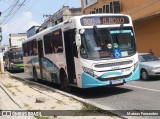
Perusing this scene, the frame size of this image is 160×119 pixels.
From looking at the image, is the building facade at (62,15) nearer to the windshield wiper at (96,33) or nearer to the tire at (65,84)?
the tire at (65,84)

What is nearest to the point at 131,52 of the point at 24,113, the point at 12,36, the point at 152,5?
the point at 24,113

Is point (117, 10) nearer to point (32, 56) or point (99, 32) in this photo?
point (32, 56)

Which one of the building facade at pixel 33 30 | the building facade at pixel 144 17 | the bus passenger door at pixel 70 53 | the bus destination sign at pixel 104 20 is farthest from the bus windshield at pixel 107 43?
the building facade at pixel 33 30

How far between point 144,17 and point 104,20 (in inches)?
632

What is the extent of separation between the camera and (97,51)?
12852 mm

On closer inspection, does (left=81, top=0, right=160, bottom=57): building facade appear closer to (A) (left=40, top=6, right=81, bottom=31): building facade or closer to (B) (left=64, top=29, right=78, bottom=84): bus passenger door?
(B) (left=64, top=29, right=78, bottom=84): bus passenger door

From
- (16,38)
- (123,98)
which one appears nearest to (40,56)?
(123,98)

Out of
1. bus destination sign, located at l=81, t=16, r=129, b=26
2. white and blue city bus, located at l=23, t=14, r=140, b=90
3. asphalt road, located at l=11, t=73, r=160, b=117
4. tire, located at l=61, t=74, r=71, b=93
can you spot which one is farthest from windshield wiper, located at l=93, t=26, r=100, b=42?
tire, located at l=61, t=74, r=71, b=93

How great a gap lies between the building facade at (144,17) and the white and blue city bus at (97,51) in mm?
13507

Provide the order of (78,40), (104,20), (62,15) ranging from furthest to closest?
(62,15) → (104,20) → (78,40)

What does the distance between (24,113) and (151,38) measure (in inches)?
849

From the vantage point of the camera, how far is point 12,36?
281 ft

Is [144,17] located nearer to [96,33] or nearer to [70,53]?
[70,53]

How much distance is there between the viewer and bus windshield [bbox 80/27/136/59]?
12.8 metres
